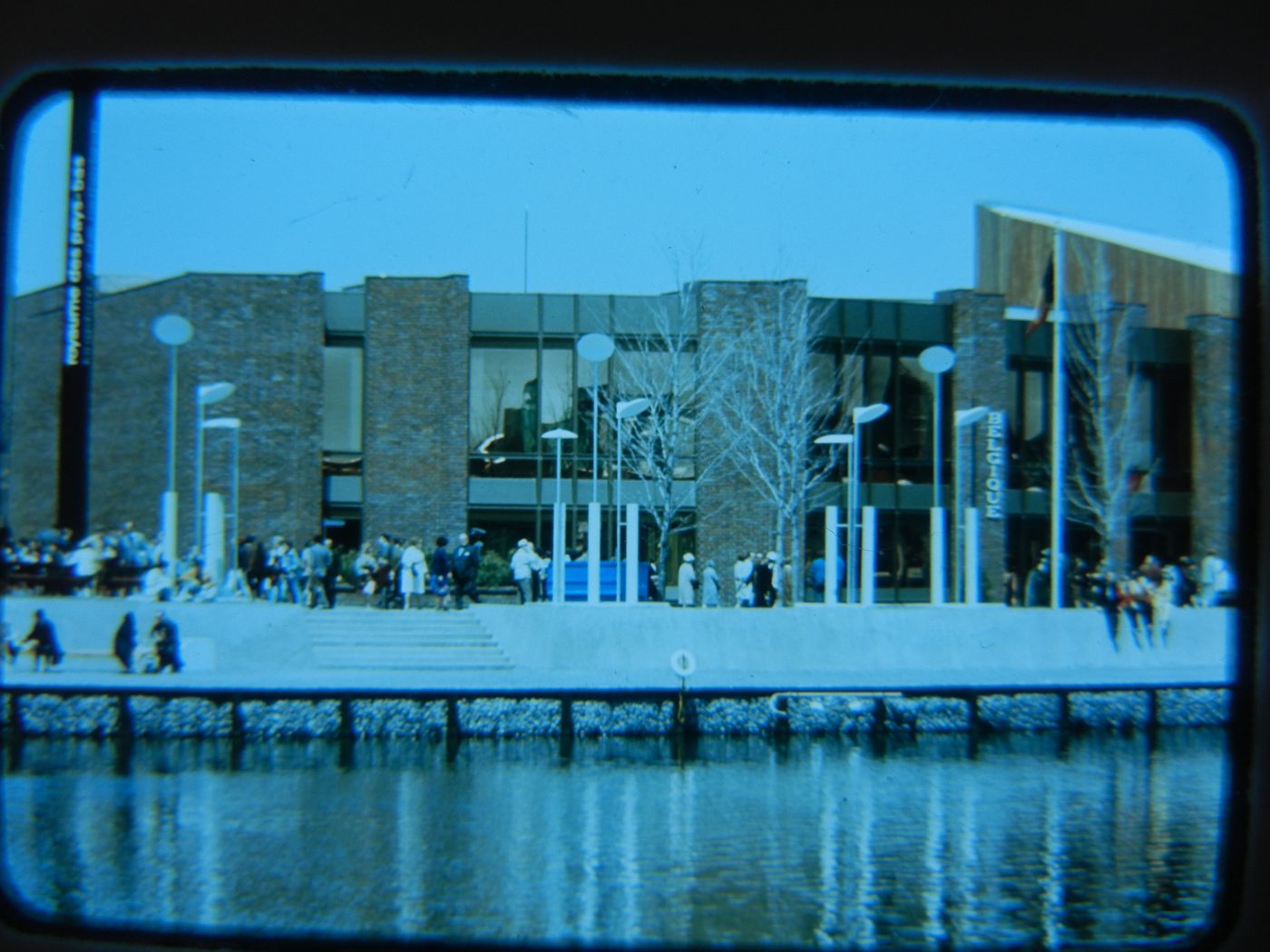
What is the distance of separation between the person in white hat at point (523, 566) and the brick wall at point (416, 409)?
0.26 m

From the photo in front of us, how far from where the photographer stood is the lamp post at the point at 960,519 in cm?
482

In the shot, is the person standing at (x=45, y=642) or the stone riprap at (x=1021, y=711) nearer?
the person standing at (x=45, y=642)

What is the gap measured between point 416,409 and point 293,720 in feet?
4.31

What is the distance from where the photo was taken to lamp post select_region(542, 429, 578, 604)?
197 inches

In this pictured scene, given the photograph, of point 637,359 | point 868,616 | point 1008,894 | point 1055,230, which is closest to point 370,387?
point 637,359

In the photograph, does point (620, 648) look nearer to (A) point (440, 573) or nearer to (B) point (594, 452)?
(B) point (594, 452)

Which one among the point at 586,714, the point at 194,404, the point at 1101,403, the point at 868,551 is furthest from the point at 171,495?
the point at 1101,403

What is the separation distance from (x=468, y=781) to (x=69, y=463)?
3439 mm

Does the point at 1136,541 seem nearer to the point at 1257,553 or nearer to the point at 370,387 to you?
the point at 1257,553

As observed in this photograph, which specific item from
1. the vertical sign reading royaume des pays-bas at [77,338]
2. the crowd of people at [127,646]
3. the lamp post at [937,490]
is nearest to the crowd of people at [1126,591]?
the lamp post at [937,490]

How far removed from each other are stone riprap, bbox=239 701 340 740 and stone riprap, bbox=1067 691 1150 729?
9.21ft

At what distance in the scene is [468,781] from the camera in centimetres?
630

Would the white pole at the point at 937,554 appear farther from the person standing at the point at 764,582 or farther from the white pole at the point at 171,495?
the white pole at the point at 171,495

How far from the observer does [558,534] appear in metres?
5.19
